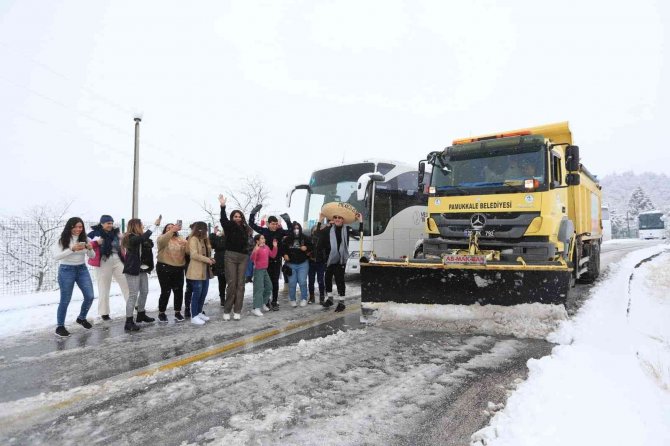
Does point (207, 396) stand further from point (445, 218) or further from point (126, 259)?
point (445, 218)

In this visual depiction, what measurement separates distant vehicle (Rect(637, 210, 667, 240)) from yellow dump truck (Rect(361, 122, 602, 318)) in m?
50.0

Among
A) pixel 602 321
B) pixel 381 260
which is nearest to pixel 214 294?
pixel 381 260

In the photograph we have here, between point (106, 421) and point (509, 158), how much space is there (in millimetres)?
6767

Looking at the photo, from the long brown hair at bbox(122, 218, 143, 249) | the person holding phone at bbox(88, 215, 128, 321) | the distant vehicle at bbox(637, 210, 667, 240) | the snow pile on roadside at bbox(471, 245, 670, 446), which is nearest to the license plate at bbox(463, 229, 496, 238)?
the snow pile on roadside at bbox(471, 245, 670, 446)

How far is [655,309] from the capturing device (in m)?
7.53

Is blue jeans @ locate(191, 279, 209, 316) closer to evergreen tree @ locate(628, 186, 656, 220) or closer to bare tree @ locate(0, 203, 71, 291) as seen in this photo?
bare tree @ locate(0, 203, 71, 291)

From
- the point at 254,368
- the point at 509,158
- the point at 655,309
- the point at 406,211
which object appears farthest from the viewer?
the point at 406,211

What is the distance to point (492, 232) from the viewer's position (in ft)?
21.8

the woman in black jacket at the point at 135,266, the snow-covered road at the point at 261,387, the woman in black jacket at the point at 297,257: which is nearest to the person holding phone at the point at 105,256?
the woman in black jacket at the point at 135,266

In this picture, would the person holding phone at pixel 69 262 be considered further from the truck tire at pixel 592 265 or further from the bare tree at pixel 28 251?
the truck tire at pixel 592 265

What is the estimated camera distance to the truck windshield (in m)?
6.71

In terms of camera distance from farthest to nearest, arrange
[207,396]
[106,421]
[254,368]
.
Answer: [254,368], [207,396], [106,421]

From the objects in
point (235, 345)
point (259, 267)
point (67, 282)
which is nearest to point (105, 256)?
point (67, 282)

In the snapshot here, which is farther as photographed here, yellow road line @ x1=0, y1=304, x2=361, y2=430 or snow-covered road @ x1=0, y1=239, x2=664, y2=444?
yellow road line @ x1=0, y1=304, x2=361, y2=430
